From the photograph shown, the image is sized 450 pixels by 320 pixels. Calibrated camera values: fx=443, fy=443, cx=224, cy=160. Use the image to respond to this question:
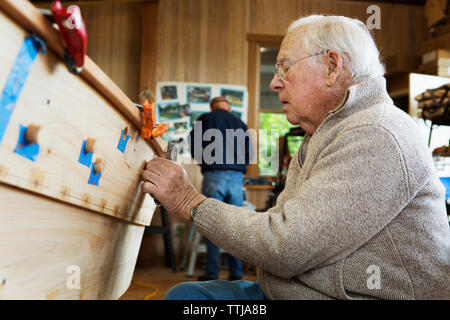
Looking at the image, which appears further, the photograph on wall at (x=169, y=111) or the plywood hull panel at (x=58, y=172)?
the photograph on wall at (x=169, y=111)

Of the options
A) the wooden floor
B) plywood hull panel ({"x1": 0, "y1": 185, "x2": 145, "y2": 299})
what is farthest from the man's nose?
the wooden floor

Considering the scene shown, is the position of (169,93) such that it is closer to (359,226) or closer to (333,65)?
(333,65)

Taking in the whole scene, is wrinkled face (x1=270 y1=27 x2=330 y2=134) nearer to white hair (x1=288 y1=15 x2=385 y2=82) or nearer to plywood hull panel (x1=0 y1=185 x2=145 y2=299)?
white hair (x1=288 y1=15 x2=385 y2=82)

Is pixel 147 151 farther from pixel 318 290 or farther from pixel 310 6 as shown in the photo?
pixel 310 6

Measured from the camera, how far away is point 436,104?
2725mm

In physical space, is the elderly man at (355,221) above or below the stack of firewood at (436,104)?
below

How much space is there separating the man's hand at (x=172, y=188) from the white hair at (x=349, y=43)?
1.41 ft

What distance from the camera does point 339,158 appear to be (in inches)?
32.2

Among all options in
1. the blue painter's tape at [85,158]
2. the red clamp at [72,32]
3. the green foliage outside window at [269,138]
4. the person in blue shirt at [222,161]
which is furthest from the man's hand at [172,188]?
the green foliage outside window at [269,138]

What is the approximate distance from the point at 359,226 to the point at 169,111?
3.74 m

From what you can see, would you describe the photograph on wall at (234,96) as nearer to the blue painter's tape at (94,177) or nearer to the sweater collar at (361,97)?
the sweater collar at (361,97)

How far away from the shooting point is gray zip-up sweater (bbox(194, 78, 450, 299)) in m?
0.78

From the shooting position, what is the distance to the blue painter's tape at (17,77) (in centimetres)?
52

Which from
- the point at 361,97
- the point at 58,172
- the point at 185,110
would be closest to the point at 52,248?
the point at 58,172
